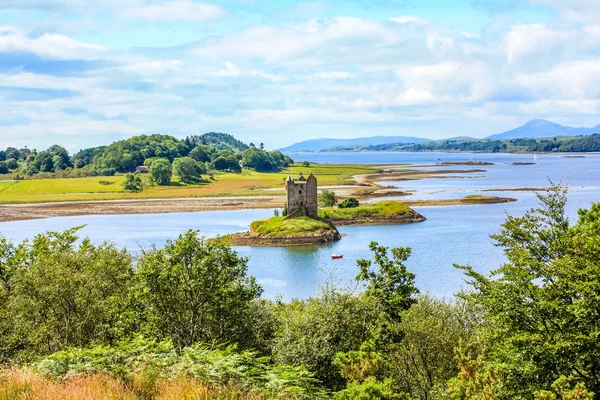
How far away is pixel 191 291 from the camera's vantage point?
2052cm

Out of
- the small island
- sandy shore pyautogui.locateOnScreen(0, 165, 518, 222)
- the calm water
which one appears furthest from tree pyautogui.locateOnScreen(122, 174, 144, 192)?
the small island

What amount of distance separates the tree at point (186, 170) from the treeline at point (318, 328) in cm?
15507

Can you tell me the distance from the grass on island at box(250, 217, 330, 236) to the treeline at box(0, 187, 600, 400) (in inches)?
2252

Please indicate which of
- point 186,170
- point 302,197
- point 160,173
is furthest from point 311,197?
point 186,170

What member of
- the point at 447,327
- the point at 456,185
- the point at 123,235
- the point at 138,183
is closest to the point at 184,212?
the point at 123,235

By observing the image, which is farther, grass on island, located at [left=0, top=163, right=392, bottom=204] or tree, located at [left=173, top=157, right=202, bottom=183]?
tree, located at [left=173, top=157, right=202, bottom=183]

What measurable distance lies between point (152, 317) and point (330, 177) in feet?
580

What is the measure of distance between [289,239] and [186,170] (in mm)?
104922

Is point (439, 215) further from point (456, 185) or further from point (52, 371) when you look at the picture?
point (52, 371)

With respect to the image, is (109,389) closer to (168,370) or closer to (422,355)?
(168,370)

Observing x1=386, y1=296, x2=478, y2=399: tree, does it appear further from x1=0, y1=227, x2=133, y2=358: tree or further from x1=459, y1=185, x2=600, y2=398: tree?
x1=0, y1=227, x2=133, y2=358: tree

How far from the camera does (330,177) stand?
643 feet

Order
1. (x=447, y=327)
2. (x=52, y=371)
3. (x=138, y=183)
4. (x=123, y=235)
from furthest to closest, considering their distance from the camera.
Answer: (x=138, y=183), (x=123, y=235), (x=447, y=327), (x=52, y=371)

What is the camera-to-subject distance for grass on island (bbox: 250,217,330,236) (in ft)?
283
